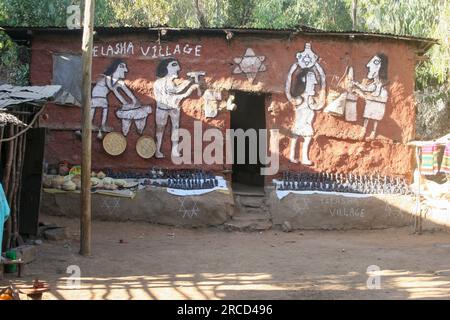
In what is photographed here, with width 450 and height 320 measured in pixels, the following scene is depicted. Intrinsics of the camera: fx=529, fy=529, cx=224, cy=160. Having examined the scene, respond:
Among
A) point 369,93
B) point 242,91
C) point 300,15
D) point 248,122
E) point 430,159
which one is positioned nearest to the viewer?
point 430,159

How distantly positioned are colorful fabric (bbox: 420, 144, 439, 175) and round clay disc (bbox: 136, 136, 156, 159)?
6.14 meters

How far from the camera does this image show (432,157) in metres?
11.7

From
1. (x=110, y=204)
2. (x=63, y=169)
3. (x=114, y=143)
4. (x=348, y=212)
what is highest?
(x=114, y=143)

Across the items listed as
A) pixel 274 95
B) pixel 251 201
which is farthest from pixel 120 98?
pixel 251 201

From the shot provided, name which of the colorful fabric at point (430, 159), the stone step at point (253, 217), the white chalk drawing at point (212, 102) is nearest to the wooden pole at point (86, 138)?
the stone step at point (253, 217)

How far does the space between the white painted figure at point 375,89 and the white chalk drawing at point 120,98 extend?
5.11 meters

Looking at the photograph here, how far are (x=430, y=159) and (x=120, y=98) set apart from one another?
23.5ft

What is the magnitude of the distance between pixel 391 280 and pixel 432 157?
5.34 meters

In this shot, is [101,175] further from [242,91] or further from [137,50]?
[242,91]

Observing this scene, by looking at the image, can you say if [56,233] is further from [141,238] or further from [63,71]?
[63,71]

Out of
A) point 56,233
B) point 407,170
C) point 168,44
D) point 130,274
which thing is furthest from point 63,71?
point 407,170

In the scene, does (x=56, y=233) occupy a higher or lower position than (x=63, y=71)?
lower

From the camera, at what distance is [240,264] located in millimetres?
8227

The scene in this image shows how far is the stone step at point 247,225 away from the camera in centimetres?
1147
